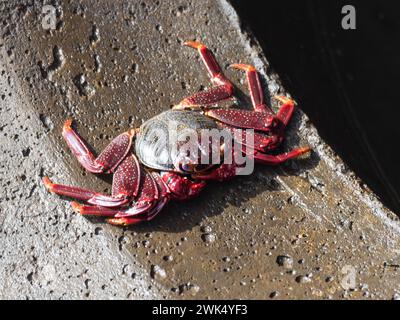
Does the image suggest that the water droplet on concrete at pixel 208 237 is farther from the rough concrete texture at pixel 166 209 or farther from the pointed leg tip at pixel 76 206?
the pointed leg tip at pixel 76 206

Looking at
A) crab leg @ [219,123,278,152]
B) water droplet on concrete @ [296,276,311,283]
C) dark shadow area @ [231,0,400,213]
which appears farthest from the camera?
dark shadow area @ [231,0,400,213]

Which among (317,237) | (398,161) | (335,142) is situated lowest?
(398,161)

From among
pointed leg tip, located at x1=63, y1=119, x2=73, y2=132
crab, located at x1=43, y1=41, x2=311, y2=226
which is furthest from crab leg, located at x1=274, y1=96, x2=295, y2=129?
pointed leg tip, located at x1=63, y1=119, x2=73, y2=132

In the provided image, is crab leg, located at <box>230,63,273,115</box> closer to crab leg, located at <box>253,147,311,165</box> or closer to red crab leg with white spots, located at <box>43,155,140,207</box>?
crab leg, located at <box>253,147,311,165</box>

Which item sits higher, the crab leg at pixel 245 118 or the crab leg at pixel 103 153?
the crab leg at pixel 103 153

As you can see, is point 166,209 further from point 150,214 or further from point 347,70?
point 347,70

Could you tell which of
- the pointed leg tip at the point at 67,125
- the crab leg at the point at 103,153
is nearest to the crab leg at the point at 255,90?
the crab leg at the point at 103,153
